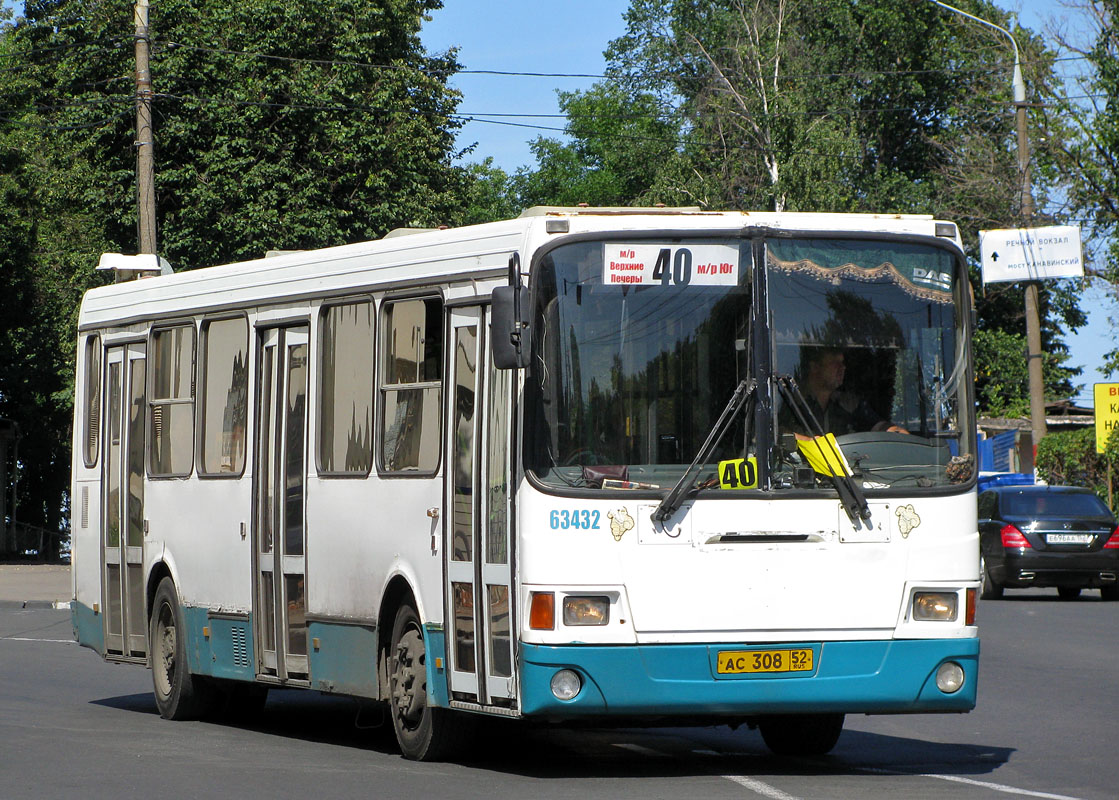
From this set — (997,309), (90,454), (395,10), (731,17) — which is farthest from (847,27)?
(90,454)

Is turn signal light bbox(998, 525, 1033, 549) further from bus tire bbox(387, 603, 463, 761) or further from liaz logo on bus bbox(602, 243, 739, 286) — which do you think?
liaz logo on bus bbox(602, 243, 739, 286)

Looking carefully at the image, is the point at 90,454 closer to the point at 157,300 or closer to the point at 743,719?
the point at 157,300

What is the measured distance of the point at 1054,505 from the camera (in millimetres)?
27297

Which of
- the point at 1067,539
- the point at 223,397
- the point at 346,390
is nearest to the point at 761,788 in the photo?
the point at 346,390

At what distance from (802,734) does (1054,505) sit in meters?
17.2

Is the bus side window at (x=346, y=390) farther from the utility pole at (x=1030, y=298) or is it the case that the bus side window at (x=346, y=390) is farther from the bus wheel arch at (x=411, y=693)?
the utility pole at (x=1030, y=298)

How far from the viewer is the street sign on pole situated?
34969mm

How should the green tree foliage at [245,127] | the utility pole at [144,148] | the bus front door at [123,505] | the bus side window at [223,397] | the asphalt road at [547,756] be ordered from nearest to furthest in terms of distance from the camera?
the asphalt road at [547,756] < the bus side window at [223,397] < the bus front door at [123,505] < the utility pole at [144,148] < the green tree foliage at [245,127]

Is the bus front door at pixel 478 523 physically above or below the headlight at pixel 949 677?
above

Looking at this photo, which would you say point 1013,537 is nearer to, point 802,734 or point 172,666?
point 172,666

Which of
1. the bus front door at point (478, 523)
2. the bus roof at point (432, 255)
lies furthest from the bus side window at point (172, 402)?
the bus front door at point (478, 523)

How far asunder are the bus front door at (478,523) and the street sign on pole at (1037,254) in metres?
26.3

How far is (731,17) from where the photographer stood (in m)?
64.4

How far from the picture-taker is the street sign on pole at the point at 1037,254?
115 feet
